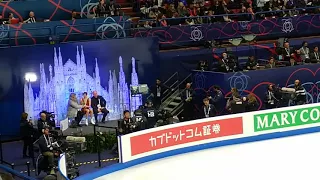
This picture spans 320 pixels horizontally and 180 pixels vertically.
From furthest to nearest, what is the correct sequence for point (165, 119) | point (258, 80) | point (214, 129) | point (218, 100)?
point (258, 80), point (218, 100), point (165, 119), point (214, 129)

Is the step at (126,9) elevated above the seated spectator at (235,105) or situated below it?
above

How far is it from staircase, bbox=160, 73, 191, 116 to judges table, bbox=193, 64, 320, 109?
20.3 inches

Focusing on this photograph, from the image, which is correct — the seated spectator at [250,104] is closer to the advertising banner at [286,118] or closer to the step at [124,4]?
the advertising banner at [286,118]

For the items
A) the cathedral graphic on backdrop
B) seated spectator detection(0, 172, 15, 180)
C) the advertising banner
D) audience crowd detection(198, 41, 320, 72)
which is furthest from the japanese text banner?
the cathedral graphic on backdrop

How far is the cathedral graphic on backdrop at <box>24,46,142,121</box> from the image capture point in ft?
54.0

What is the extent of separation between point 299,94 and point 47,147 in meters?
7.28

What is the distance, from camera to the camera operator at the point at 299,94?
1648cm

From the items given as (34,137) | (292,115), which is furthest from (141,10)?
(292,115)

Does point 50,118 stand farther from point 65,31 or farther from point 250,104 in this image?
point 250,104

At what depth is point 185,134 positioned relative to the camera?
11711 millimetres

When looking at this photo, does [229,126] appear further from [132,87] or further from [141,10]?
[141,10]

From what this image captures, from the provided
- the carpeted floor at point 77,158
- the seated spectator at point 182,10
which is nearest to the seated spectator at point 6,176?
the carpeted floor at point 77,158

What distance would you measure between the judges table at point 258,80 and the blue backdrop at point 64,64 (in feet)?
5.01

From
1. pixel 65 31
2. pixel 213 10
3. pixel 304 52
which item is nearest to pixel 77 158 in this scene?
pixel 65 31
